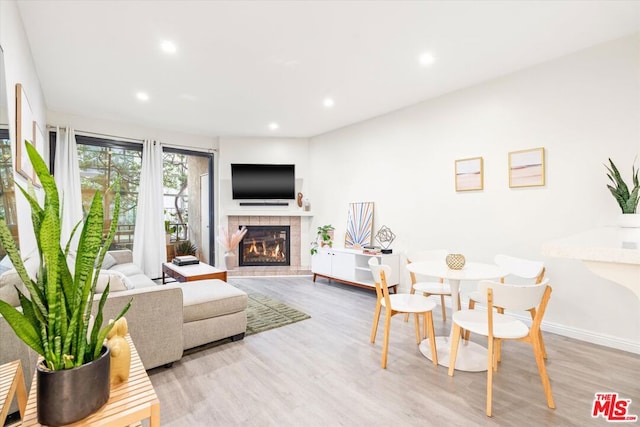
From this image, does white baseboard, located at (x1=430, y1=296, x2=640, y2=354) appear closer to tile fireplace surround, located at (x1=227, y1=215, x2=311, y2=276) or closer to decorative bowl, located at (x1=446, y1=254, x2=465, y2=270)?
decorative bowl, located at (x1=446, y1=254, x2=465, y2=270)

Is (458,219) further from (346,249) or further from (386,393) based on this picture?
(386,393)

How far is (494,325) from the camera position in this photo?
199 centimetres

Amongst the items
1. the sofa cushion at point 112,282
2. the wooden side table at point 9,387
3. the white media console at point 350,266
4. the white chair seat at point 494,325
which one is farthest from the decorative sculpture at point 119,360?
the white media console at point 350,266

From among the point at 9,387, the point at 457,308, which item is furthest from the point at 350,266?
the point at 9,387

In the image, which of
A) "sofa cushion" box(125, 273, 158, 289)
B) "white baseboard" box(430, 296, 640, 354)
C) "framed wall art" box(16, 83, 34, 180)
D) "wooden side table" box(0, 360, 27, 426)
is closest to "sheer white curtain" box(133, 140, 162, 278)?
"sofa cushion" box(125, 273, 158, 289)

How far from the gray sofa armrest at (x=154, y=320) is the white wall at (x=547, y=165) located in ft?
9.79

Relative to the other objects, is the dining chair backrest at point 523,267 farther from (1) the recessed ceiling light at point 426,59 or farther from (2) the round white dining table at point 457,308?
(1) the recessed ceiling light at point 426,59

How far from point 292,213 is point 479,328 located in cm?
418

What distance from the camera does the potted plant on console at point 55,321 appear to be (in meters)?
0.88

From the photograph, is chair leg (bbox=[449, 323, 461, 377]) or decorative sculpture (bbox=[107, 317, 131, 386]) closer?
decorative sculpture (bbox=[107, 317, 131, 386])

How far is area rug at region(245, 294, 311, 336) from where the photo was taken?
310 centimetres

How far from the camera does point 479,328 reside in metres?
1.93

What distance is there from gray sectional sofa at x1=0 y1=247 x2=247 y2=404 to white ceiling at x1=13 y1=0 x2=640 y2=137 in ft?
6.34

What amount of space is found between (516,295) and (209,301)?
88.2 inches
